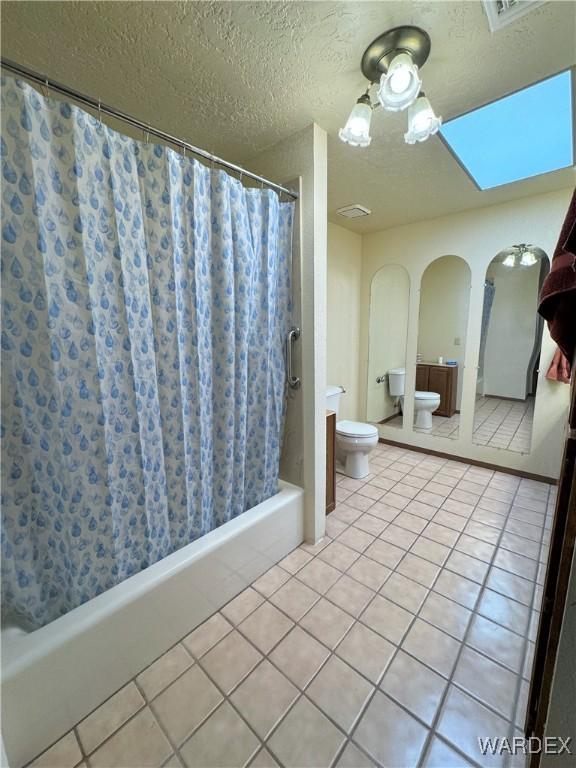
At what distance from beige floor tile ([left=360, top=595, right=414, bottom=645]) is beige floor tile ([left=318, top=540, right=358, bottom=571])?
0.26 m

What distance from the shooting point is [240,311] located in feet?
5.00

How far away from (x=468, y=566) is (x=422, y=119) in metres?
2.19

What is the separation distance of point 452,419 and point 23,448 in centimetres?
334

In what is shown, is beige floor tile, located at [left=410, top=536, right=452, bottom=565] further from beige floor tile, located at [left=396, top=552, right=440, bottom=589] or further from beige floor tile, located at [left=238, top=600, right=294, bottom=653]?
beige floor tile, located at [left=238, top=600, right=294, bottom=653]

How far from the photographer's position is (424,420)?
332 centimetres

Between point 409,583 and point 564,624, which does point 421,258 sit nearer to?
point 409,583

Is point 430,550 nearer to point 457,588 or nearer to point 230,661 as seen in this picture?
point 457,588

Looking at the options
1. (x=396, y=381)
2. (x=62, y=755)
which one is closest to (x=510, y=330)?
(x=396, y=381)

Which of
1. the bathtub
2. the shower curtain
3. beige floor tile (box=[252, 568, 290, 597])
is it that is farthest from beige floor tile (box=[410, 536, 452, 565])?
the shower curtain

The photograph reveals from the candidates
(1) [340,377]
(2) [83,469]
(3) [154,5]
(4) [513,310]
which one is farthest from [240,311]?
(4) [513,310]

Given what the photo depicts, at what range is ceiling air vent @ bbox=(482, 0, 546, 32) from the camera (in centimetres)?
101

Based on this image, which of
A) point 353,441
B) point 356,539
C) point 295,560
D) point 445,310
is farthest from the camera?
point 445,310

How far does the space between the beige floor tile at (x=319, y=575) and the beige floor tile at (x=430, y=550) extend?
525mm

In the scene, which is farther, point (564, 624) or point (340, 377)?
point (340, 377)
